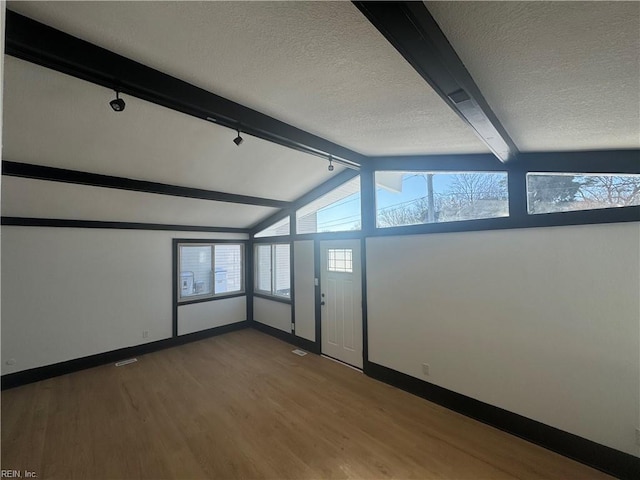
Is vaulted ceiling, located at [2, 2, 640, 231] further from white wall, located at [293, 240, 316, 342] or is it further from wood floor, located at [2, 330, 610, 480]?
wood floor, located at [2, 330, 610, 480]

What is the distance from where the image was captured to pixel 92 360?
409cm

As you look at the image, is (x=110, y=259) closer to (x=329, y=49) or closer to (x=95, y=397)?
(x=95, y=397)

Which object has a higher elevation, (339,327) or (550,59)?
(550,59)

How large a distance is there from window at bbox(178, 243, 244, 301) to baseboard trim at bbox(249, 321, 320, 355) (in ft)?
2.79

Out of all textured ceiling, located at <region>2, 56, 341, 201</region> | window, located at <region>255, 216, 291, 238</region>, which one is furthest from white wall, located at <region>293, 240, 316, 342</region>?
textured ceiling, located at <region>2, 56, 341, 201</region>

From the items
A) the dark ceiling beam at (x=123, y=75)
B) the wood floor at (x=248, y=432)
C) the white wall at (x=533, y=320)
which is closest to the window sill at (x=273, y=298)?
the wood floor at (x=248, y=432)

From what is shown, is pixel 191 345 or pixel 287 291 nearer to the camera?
pixel 191 345

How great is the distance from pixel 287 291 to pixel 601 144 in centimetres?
454

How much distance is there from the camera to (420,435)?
2611 mm

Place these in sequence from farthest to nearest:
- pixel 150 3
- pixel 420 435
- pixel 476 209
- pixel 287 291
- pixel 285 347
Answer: pixel 287 291
pixel 285 347
pixel 476 209
pixel 420 435
pixel 150 3

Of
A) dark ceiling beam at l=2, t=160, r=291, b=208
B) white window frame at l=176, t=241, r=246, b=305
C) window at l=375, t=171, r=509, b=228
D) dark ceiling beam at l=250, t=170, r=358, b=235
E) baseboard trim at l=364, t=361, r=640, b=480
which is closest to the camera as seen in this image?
baseboard trim at l=364, t=361, r=640, b=480

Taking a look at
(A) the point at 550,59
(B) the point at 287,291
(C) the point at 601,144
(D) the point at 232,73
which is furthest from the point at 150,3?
(B) the point at 287,291

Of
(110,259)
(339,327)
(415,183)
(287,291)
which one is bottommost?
(339,327)

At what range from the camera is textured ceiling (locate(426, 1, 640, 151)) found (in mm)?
1196
